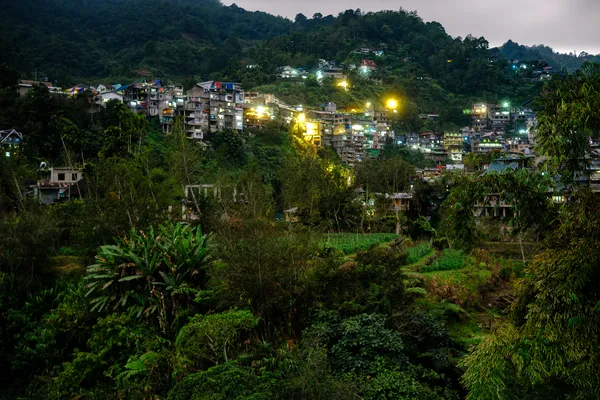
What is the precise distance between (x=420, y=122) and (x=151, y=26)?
76.2 metres

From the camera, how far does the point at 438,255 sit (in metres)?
24.2

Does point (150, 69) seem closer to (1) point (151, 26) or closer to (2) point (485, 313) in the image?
(1) point (151, 26)

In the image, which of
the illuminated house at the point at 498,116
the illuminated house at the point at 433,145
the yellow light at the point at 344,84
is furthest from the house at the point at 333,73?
the illuminated house at the point at 498,116

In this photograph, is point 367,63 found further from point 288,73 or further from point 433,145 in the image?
point 433,145

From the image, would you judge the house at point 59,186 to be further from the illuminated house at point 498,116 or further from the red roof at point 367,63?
the red roof at point 367,63

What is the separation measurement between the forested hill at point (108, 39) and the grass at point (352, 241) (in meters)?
64.7

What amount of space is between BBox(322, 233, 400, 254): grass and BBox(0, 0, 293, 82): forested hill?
2547 inches

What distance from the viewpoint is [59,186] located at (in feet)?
112

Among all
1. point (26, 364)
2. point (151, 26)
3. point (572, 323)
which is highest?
point (151, 26)

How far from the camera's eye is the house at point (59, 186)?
33.5 m

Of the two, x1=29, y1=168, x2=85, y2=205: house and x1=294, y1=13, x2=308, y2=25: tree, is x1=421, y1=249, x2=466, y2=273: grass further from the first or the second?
x1=294, y1=13, x2=308, y2=25: tree

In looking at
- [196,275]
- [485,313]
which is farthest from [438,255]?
[196,275]

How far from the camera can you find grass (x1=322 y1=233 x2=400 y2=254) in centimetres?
2389

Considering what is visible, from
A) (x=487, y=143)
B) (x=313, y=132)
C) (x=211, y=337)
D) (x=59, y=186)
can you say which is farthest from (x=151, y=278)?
(x=487, y=143)
